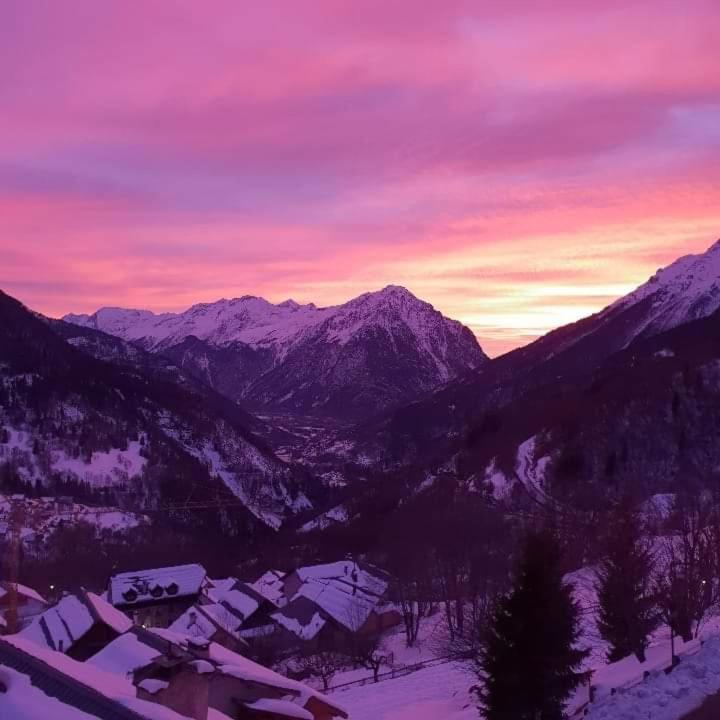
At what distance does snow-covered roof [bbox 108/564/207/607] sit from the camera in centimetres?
7956

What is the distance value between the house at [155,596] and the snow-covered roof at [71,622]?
31734 millimetres

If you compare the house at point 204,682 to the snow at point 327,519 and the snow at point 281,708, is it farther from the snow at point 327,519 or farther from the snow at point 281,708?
the snow at point 327,519

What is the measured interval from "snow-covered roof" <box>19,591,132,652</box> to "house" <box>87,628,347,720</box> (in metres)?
15.0

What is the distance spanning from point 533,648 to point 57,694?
1206 centimetres

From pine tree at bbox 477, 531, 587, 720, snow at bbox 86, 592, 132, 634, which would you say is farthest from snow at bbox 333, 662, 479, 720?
snow at bbox 86, 592, 132, 634

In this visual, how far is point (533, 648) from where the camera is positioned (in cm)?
1923

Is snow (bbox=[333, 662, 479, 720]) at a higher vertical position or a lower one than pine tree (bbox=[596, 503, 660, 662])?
lower

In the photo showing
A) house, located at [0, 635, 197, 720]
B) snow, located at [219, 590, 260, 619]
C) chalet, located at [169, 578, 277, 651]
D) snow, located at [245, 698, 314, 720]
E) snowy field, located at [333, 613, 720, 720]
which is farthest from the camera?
snow, located at [219, 590, 260, 619]

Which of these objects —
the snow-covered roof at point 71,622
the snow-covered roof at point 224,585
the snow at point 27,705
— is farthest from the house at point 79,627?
the snow at point 27,705

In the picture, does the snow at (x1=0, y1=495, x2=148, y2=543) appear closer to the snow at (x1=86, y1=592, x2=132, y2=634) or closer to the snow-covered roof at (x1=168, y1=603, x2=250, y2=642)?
the snow-covered roof at (x1=168, y1=603, x2=250, y2=642)

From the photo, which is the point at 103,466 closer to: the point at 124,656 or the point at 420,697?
the point at 420,697

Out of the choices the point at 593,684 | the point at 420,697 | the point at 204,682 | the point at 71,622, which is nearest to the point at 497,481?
the point at 71,622

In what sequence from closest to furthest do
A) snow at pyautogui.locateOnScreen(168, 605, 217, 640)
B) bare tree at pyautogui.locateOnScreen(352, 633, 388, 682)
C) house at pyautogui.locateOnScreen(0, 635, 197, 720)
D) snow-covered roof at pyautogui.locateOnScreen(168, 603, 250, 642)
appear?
house at pyautogui.locateOnScreen(0, 635, 197, 720)
bare tree at pyautogui.locateOnScreen(352, 633, 388, 682)
snow-covered roof at pyautogui.locateOnScreen(168, 603, 250, 642)
snow at pyautogui.locateOnScreen(168, 605, 217, 640)

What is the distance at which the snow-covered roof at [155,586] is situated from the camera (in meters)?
79.6
